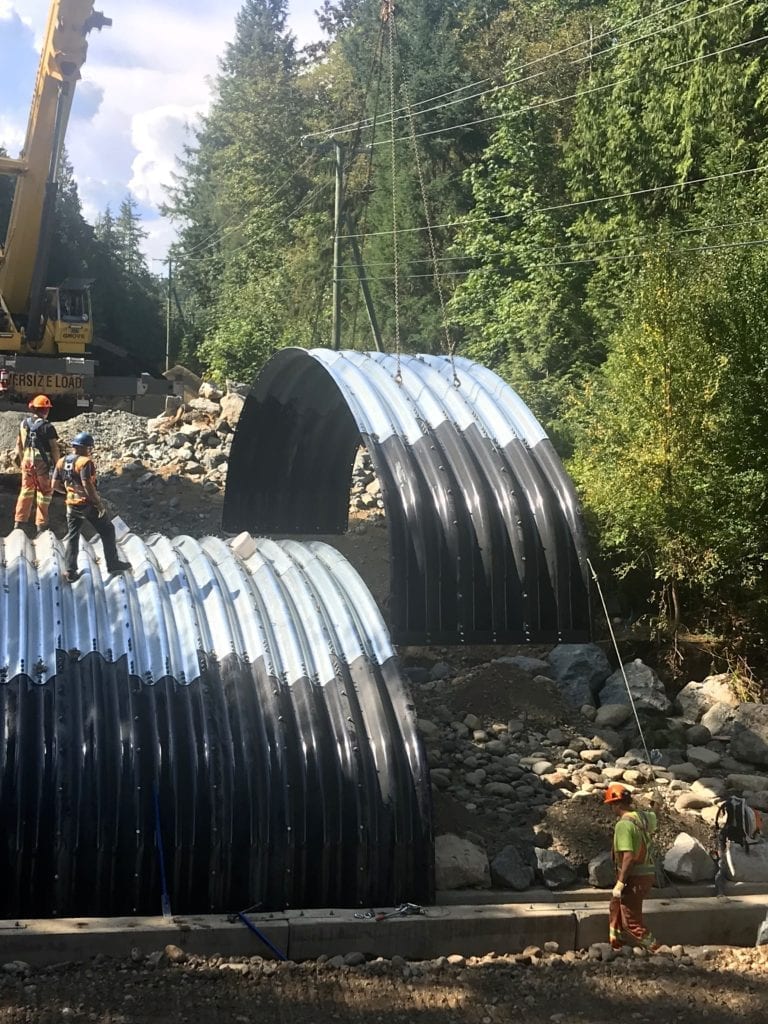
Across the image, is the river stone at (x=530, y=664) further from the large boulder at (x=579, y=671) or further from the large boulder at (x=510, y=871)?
the large boulder at (x=510, y=871)

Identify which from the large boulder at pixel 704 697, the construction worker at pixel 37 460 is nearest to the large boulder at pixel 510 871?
the large boulder at pixel 704 697

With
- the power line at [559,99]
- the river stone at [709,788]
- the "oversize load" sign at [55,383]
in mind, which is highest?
the power line at [559,99]

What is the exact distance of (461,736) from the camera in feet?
36.7

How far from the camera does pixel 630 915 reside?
7.70 metres

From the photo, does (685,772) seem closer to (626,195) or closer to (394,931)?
(394,931)

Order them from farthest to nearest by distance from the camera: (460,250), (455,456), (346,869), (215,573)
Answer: (460,250)
(455,456)
(215,573)
(346,869)

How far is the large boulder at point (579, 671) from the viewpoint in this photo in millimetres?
12586

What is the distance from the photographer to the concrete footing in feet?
22.4

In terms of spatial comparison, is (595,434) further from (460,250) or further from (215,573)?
(460,250)

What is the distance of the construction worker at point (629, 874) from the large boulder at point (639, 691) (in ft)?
15.9

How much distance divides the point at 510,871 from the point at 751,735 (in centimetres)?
415

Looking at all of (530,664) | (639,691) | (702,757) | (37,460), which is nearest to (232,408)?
(37,460)

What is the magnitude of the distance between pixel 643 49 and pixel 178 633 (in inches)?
809

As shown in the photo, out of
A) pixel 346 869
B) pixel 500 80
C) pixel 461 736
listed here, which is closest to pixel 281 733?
pixel 346 869
